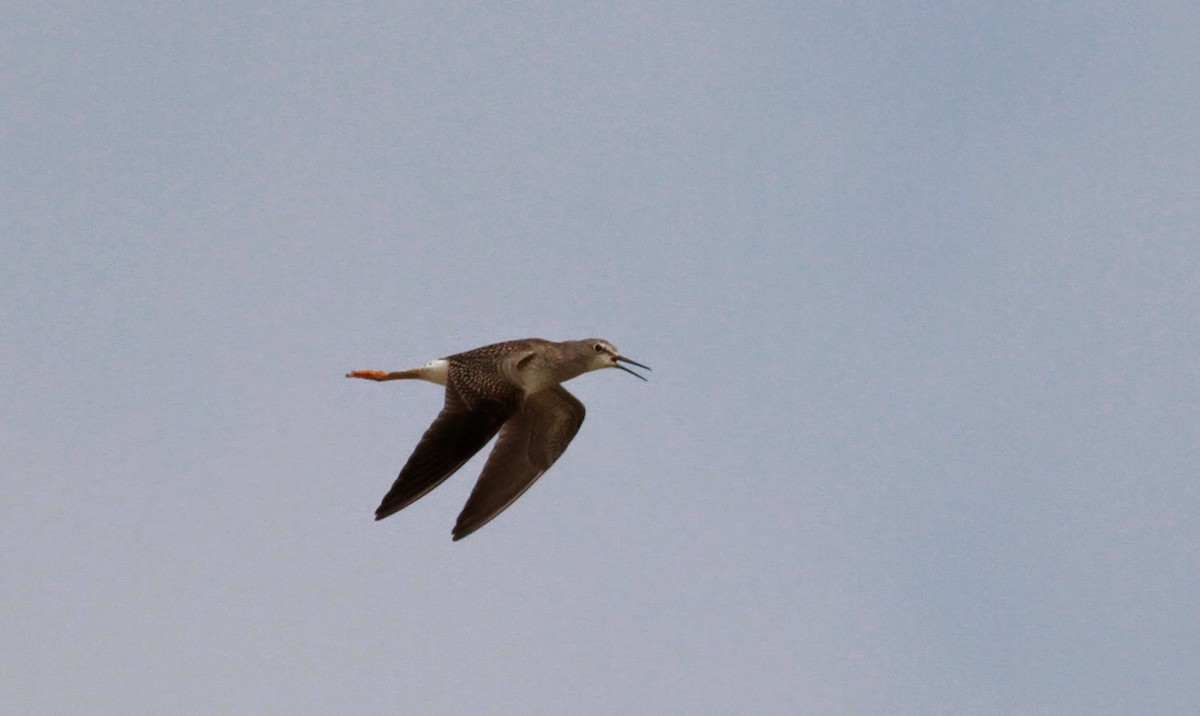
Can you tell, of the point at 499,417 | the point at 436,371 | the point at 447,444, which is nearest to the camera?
the point at 447,444

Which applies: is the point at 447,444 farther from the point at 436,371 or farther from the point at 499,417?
the point at 436,371

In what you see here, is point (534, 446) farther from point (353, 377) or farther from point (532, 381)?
point (353, 377)

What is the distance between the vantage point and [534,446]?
86.7 feet

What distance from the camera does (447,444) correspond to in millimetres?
23828

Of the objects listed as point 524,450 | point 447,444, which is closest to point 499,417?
point 447,444

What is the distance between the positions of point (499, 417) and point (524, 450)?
1.90 meters

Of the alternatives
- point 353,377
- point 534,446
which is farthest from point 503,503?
point 353,377

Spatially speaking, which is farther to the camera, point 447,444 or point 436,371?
point 436,371

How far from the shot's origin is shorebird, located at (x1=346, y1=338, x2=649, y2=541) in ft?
77.4

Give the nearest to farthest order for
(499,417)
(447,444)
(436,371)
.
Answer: (447,444)
(499,417)
(436,371)

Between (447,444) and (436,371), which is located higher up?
(436,371)

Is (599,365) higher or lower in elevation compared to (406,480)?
higher

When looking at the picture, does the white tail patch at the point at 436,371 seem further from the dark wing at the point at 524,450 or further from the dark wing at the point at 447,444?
the dark wing at the point at 524,450

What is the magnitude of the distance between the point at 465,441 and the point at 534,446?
2.67m
